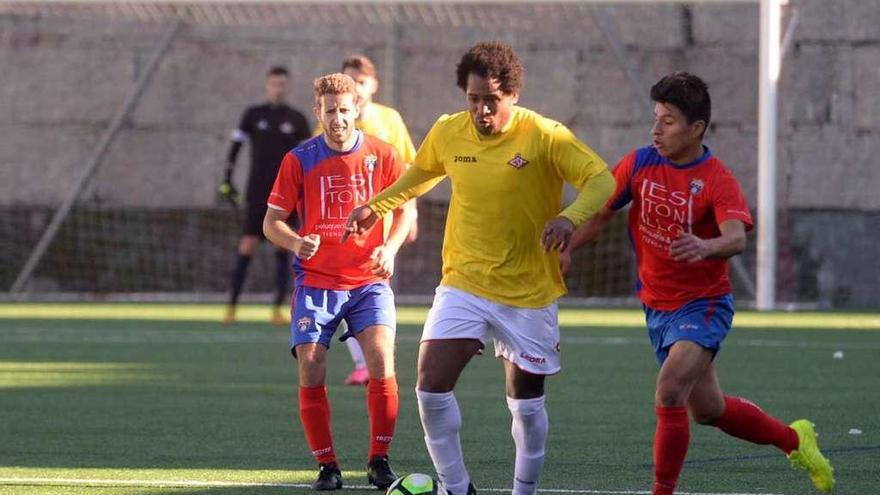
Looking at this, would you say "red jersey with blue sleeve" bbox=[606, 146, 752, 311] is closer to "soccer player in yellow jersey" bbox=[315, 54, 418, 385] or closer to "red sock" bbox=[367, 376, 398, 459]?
"red sock" bbox=[367, 376, 398, 459]

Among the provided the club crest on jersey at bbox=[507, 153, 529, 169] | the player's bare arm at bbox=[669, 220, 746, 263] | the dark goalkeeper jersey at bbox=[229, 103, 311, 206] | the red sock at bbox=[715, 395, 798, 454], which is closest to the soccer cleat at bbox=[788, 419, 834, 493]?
the red sock at bbox=[715, 395, 798, 454]

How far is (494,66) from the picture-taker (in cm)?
652

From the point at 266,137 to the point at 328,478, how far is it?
358 inches

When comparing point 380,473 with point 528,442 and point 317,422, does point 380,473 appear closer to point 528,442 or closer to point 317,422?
point 317,422

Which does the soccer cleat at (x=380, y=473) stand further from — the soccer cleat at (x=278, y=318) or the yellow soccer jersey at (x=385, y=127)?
the soccer cleat at (x=278, y=318)

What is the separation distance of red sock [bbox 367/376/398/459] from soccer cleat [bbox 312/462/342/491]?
0.62 feet

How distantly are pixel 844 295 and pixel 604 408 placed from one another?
887 centimetres

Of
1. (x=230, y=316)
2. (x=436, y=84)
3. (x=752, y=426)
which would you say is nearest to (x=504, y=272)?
(x=752, y=426)

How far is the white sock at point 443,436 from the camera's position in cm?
663

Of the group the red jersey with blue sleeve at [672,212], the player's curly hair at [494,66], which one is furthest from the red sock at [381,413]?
the player's curly hair at [494,66]

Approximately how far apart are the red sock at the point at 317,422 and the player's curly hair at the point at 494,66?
156 cm

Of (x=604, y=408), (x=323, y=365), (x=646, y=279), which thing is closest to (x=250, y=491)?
(x=323, y=365)

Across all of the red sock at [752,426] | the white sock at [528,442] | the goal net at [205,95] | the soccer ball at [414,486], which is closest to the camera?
the soccer ball at [414,486]

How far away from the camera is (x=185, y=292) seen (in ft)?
63.6
